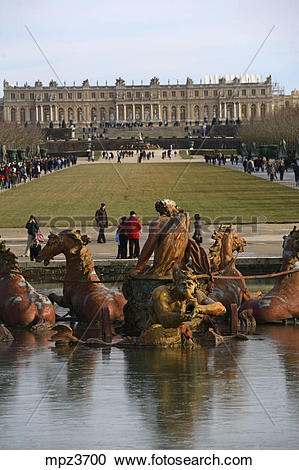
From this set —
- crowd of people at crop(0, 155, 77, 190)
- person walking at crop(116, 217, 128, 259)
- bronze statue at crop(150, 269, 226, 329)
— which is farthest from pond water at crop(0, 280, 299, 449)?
crowd of people at crop(0, 155, 77, 190)

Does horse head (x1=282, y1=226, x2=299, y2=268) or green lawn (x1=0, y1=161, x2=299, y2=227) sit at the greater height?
horse head (x1=282, y1=226, x2=299, y2=268)

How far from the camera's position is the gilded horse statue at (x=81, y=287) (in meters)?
14.9

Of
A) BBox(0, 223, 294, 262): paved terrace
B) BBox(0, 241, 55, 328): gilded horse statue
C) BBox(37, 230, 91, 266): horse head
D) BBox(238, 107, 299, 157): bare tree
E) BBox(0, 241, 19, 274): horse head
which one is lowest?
BBox(0, 223, 294, 262): paved terrace

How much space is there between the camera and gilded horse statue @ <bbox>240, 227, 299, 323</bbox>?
15.1m

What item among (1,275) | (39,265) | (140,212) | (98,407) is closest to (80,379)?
(98,407)

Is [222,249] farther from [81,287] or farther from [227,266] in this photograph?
[81,287]

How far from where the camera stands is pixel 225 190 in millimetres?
52062

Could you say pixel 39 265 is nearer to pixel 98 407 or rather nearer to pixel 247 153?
pixel 98 407

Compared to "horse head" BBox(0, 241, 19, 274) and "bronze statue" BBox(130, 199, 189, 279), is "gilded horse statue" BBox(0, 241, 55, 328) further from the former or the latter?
"bronze statue" BBox(130, 199, 189, 279)

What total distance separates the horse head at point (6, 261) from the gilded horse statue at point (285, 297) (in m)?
3.32

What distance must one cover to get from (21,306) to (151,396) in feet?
14.5

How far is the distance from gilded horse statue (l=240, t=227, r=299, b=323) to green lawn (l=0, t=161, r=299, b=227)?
1423 cm

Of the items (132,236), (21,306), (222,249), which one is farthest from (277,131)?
(21,306)

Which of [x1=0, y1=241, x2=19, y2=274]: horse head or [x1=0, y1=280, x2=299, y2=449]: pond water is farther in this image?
[x1=0, y1=241, x2=19, y2=274]: horse head
